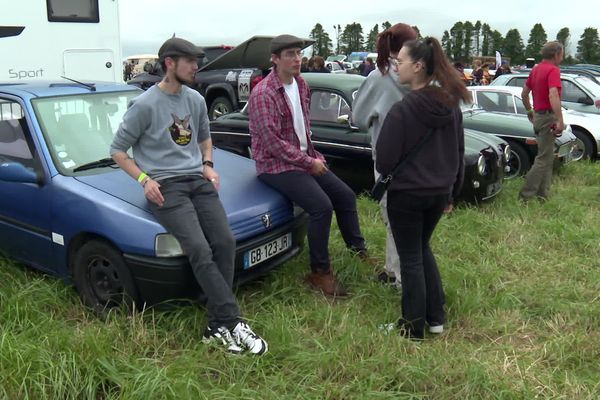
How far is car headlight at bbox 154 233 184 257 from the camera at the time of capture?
3127mm

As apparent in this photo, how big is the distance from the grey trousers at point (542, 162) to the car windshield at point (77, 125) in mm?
4377

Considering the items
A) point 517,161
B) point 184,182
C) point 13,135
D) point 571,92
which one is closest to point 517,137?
point 517,161

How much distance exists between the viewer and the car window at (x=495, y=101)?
27.7 ft

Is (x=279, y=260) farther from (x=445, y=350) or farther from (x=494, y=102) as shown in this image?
(x=494, y=102)

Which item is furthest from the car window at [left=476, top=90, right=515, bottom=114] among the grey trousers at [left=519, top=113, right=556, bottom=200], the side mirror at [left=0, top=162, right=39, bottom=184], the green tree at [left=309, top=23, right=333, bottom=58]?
the green tree at [left=309, top=23, right=333, bottom=58]

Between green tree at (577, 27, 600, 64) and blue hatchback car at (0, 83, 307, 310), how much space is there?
56626mm

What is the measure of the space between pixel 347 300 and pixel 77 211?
71.2 inches

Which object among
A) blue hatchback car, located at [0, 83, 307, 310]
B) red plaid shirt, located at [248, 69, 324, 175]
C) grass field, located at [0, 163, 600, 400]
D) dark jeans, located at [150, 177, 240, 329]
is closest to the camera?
grass field, located at [0, 163, 600, 400]

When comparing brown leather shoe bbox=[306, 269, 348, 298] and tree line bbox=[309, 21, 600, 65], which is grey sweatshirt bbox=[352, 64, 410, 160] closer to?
brown leather shoe bbox=[306, 269, 348, 298]

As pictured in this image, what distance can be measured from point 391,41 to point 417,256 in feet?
4.47

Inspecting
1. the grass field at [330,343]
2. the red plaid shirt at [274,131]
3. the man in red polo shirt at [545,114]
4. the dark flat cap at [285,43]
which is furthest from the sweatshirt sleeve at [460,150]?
the man in red polo shirt at [545,114]

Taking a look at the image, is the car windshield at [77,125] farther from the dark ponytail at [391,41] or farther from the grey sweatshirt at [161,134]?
the dark ponytail at [391,41]

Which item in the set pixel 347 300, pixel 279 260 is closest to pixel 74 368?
pixel 279 260

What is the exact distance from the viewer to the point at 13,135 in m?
3.83
